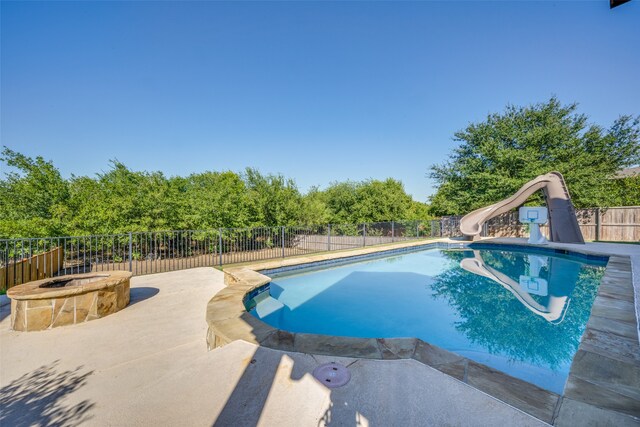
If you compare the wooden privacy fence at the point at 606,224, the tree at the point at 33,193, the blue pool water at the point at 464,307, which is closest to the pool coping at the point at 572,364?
the blue pool water at the point at 464,307

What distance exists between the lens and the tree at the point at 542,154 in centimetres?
1537

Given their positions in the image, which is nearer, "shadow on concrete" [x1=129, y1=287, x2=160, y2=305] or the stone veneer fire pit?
the stone veneer fire pit

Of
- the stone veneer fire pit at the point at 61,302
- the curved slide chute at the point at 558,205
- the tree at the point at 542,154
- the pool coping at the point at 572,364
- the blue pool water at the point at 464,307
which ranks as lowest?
the blue pool water at the point at 464,307

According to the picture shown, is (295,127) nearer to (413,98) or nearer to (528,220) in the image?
(413,98)

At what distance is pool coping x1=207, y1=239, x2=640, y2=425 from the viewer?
1.82 m

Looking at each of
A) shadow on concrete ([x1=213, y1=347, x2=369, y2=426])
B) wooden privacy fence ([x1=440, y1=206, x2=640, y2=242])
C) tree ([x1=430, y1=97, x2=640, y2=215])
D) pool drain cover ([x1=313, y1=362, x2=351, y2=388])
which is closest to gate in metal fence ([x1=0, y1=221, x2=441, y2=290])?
tree ([x1=430, y1=97, x2=640, y2=215])

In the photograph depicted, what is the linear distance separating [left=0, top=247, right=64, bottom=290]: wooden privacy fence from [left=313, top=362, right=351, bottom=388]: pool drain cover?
24.0 ft

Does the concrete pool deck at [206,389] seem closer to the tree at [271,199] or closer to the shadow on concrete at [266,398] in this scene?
the shadow on concrete at [266,398]

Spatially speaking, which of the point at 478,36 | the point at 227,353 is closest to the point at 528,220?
the point at 478,36

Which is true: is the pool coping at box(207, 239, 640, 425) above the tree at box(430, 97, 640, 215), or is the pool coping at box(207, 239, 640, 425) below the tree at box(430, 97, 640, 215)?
below

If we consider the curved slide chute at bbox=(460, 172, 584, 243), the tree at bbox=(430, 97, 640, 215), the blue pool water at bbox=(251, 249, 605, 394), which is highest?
the tree at bbox=(430, 97, 640, 215)

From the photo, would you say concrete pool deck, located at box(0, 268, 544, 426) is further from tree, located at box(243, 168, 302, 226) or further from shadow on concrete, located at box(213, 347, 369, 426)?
tree, located at box(243, 168, 302, 226)

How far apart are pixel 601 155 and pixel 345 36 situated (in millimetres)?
17616

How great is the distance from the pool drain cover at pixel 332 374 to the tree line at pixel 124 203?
10845 millimetres
